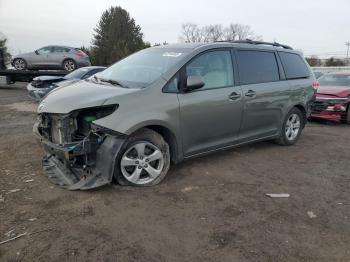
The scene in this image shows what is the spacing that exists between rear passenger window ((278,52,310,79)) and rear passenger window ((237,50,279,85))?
13.0 inches

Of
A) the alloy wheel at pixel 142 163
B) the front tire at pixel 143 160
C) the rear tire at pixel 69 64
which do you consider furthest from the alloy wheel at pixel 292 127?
the rear tire at pixel 69 64

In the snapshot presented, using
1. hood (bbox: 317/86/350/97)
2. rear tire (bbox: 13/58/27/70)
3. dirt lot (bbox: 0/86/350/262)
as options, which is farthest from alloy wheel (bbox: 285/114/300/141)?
rear tire (bbox: 13/58/27/70)

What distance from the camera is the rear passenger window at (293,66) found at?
6598mm

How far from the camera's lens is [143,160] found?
4406mm

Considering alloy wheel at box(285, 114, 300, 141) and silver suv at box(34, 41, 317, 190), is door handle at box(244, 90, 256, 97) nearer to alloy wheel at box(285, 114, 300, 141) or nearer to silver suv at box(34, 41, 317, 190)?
silver suv at box(34, 41, 317, 190)

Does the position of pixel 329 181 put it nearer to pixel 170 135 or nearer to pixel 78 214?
pixel 170 135

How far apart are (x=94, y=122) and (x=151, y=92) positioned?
833 mm

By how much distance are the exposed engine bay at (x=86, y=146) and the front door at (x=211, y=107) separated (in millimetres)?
1076

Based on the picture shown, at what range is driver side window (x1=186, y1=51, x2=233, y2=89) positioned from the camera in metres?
4.94

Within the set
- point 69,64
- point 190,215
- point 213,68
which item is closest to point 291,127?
point 213,68

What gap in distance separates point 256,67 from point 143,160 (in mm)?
2684

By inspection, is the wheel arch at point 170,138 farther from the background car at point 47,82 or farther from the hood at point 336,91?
the background car at point 47,82

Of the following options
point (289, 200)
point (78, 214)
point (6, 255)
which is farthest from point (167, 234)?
point (289, 200)

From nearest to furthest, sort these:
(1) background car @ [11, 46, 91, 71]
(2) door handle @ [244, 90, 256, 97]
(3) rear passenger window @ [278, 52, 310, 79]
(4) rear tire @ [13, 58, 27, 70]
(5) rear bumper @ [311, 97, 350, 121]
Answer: (2) door handle @ [244, 90, 256, 97] → (3) rear passenger window @ [278, 52, 310, 79] → (5) rear bumper @ [311, 97, 350, 121] → (1) background car @ [11, 46, 91, 71] → (4) rear tire @ [13, 58, 27, 70]
